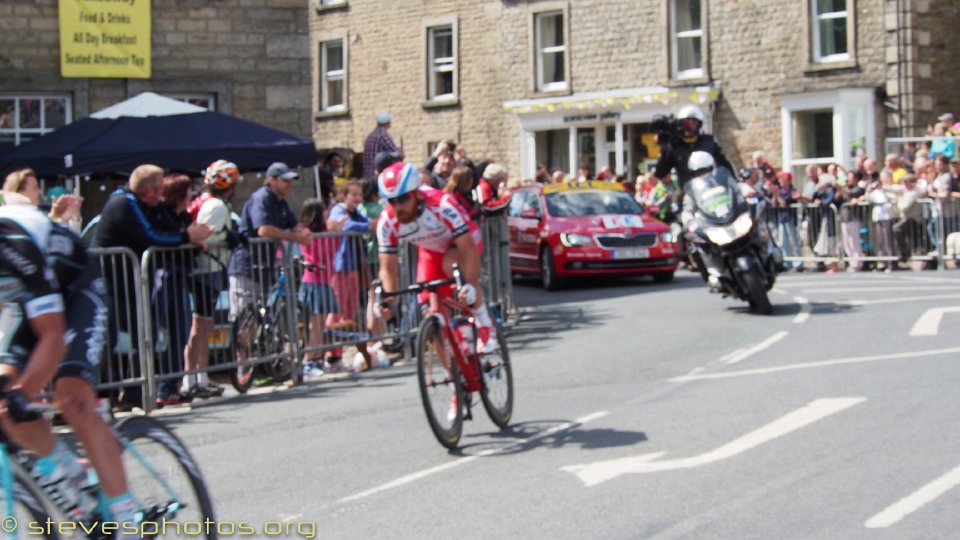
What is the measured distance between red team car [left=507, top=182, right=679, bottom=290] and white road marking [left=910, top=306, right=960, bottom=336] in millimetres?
7178

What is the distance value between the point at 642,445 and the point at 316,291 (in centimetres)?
567

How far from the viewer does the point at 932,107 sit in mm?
33125

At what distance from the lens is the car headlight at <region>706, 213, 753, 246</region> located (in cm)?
1673

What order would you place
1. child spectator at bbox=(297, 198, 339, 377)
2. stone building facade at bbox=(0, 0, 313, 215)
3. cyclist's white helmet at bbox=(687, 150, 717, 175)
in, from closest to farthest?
child spectator at bbox=(297, 198, 339, 377) → cyclist's white helmet at bbox=(687, 150, 717, 175) → stone building facade at bbox=(0, 0, 313, 215)

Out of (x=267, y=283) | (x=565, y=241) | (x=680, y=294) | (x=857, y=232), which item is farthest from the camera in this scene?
(x=857, y=232)

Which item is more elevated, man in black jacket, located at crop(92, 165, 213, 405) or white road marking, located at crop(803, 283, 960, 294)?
man in black jacket, located at crop(92, 165, 213, 405)

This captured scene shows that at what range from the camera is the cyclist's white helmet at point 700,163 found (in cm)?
1744

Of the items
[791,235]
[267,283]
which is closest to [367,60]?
[791,235]

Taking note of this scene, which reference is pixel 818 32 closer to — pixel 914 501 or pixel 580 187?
pixel 580 187

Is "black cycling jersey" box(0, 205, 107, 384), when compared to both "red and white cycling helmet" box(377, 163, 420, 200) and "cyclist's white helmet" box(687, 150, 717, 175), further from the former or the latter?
"cyclist's white helmet" box(687, 150, 717, 175)

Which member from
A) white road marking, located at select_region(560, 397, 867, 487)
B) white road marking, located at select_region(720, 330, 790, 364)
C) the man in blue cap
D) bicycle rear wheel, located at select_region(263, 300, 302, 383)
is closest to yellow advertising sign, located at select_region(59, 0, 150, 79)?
the man in blue cap

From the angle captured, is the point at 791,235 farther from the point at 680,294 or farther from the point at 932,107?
the point at 932,107

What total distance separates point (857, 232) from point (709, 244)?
909 cm

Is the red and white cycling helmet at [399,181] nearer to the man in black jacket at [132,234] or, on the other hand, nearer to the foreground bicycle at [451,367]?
the foreground bicycle at [451,367]
